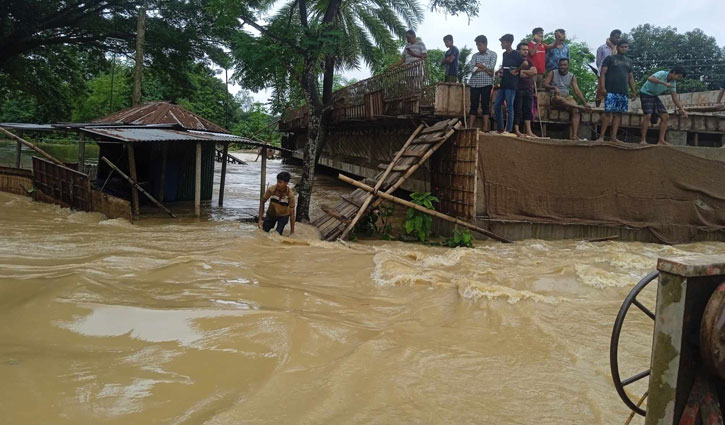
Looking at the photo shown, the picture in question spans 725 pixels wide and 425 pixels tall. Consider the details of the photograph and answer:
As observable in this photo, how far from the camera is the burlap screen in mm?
10461

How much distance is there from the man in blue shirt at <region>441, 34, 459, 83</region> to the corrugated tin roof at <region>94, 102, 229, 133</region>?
21.7 ft

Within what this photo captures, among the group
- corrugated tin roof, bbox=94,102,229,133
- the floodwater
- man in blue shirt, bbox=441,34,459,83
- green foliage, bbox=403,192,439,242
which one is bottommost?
the floodwater

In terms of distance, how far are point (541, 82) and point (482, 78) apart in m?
2.11

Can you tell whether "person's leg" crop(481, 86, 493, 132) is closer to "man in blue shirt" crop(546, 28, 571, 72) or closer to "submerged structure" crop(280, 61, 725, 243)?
"submerged structure" crop(280, 61, 725, 243)

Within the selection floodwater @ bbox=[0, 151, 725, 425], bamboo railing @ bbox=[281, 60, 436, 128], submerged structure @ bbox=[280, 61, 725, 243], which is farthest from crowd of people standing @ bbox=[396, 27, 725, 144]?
floodwater @ bbox=[0, 151, 725, 425]

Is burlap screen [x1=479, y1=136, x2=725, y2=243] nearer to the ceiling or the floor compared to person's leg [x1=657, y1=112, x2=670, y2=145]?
nearer to the floor

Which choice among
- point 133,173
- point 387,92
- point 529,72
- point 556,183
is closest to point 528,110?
point 529,72

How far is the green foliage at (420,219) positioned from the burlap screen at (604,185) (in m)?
1.14

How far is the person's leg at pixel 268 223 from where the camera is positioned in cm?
1000

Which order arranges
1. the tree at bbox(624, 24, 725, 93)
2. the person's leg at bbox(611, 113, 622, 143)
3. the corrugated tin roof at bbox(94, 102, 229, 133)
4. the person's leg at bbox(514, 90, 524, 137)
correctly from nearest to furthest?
the person's leg at bbox(514, 90, 524, 137) → the person's leg at bbox(611, 113, 622, 143) → the corrugated tin roof at bbox(94, 102, 229, 133) → the tree at bbox(624, 24, 725, 93)

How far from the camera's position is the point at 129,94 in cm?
3509

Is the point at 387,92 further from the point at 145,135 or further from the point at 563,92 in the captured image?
the point at 145,135

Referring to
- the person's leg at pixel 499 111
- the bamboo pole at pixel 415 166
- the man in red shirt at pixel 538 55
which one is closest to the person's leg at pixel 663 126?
the man in red shirt at pixel 538 55

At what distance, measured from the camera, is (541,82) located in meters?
12.1
